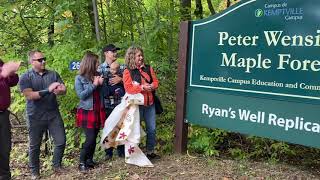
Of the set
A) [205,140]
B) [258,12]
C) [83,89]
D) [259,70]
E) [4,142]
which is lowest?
[205,140]

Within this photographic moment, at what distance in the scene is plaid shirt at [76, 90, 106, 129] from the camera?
5875 mm

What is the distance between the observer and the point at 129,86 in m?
5.75

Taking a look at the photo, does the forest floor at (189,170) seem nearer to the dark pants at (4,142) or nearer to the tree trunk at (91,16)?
the dark pants at (4,142)

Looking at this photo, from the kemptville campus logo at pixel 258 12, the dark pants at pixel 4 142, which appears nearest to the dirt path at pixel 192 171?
the dark pants at pixel 4 142

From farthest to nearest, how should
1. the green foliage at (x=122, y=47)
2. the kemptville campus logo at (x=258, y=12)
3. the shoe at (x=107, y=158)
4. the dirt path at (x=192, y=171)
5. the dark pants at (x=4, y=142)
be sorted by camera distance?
1. the green foliage at (x=122, y=47)
2. the shoe at (x=107, y=158)
3. the dark pants at (x=4, y=142)
4. the dirt path at (x=192, y=171)
5. the kemptville campus logo at (x=258, y=12)

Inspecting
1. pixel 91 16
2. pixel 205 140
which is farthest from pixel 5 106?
pixel 91 16

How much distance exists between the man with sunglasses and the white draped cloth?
753mm

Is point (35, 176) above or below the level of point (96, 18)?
below

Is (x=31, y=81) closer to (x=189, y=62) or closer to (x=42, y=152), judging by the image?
(x=189, y=62)

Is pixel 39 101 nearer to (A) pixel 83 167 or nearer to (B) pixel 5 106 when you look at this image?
(B) pixel 5 106

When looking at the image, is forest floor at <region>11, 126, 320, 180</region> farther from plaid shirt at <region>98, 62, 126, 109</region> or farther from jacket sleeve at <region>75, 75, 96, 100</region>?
jacket sleeve at <region>75, 75, 96, 100</region>

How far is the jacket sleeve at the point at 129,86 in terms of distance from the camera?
18.9ft

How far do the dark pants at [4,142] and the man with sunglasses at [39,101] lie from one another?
37cm

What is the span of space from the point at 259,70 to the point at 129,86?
182 cm
